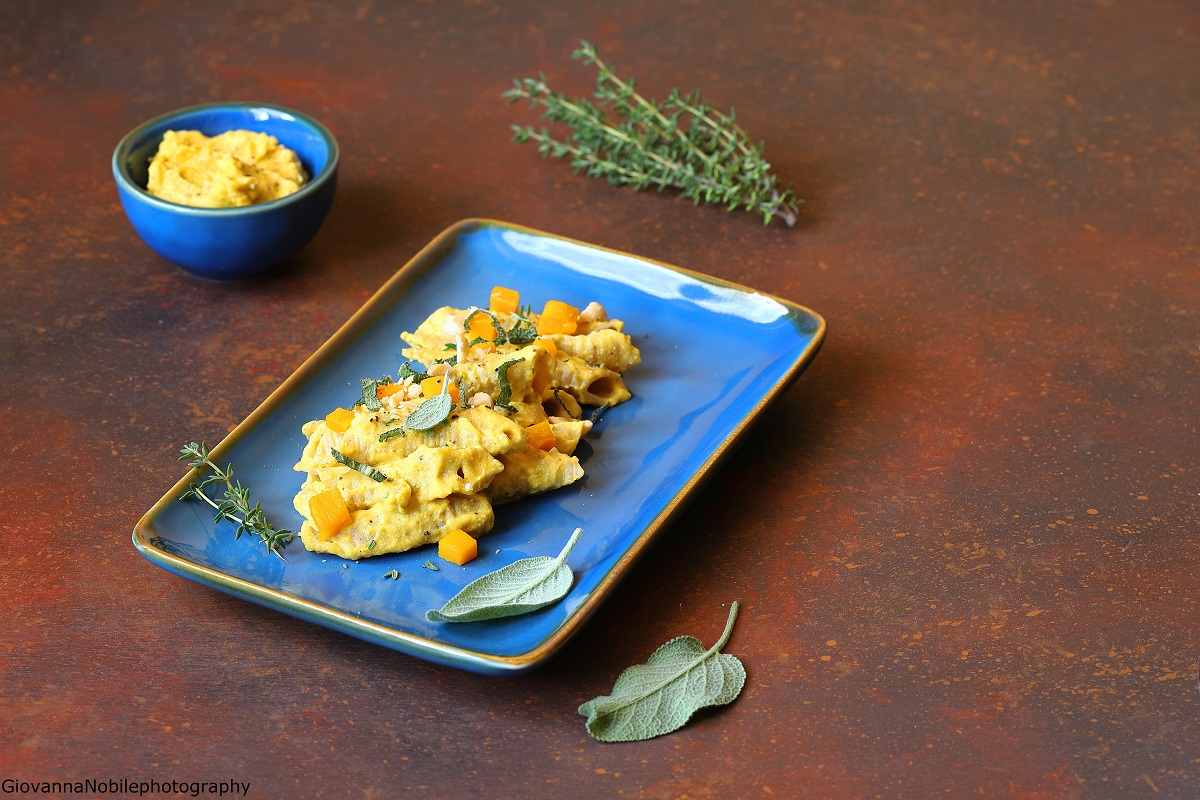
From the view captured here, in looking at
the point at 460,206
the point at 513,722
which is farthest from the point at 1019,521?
the point at 460,206

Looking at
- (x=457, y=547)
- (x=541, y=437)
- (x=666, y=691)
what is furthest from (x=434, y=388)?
(x=666, y=691)

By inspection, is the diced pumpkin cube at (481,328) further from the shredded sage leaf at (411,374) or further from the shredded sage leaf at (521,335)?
the shredded sage leaf at (411,374)

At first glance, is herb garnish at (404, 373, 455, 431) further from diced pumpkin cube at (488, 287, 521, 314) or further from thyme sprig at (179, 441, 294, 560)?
diced pumpkin cube at (488, 287, 521, 314)

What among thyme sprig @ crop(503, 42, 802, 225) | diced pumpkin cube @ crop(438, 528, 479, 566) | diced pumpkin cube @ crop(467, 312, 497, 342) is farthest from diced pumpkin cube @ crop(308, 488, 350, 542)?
thyme sprig @ crop(503, 42, 802, 225)

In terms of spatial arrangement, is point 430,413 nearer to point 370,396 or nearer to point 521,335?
point 370,396

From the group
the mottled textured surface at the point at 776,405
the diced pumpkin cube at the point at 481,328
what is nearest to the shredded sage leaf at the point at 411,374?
the diced pumpkin cube at the point at 481,328

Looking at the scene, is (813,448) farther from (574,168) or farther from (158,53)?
(158,53)
